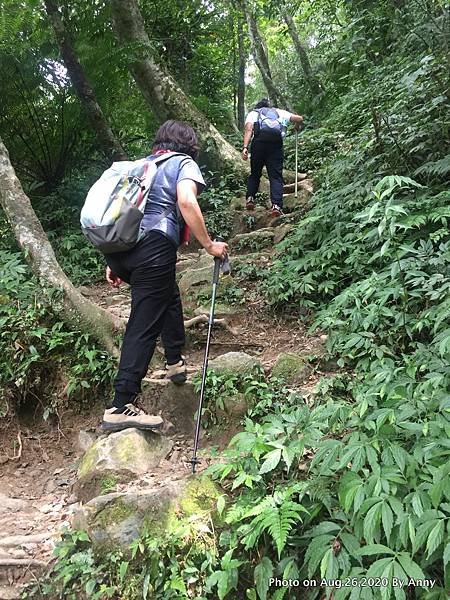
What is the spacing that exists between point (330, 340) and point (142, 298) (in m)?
1.62

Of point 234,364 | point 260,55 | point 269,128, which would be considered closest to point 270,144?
point 269,128

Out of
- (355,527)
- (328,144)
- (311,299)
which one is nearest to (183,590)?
(355,527)

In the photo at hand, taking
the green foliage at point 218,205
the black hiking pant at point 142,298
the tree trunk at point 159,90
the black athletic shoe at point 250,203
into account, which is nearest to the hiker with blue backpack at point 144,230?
the black hiking pant at point 142,298

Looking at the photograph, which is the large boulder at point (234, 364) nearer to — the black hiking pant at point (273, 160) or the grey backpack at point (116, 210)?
the grey backpack at point (116, 210)

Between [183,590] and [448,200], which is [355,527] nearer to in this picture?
[183,590]

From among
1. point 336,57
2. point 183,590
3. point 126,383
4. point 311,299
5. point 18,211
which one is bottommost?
point 183,590

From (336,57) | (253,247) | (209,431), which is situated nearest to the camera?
(209,431)

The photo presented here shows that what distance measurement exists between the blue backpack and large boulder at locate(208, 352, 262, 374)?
4.20m

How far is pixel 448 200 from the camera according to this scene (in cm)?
436

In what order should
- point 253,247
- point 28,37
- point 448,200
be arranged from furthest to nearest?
point 28,37 < point 253,247 < point 448,200

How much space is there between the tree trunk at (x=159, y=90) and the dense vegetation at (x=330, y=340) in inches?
13.9

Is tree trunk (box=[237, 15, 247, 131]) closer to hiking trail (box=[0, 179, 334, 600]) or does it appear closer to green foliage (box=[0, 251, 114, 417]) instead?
hiking trail (box=[0, 179, 334, 600])

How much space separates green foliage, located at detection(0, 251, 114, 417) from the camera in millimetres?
4285

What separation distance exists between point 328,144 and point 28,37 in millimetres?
5684
